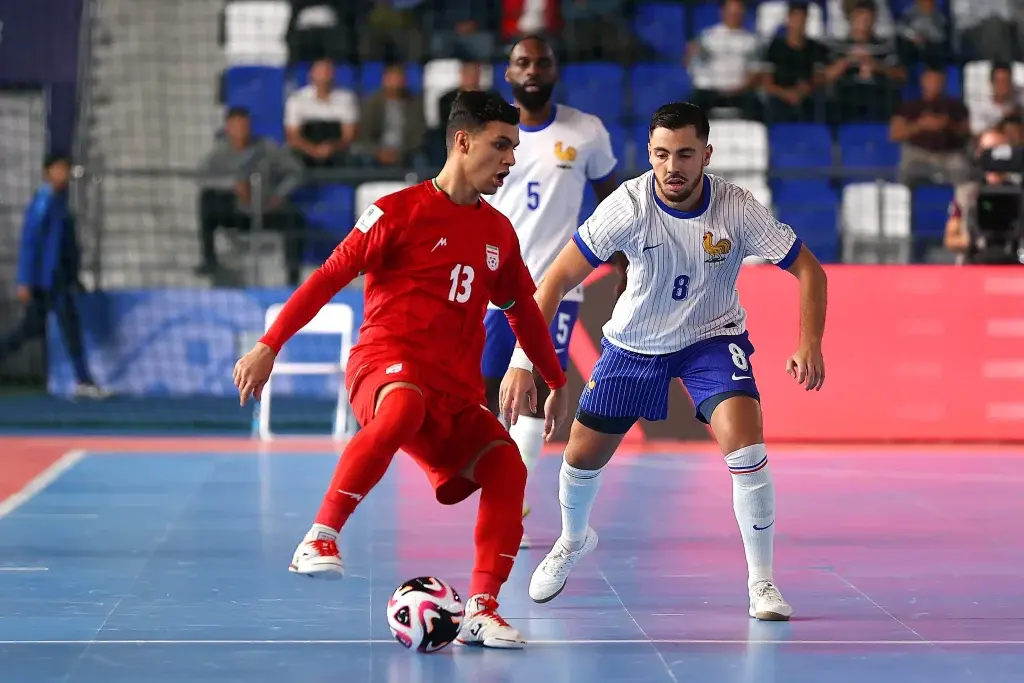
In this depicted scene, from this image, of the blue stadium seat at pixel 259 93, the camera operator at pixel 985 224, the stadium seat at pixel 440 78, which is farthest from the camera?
the blue stadium seat at pixel 259 93

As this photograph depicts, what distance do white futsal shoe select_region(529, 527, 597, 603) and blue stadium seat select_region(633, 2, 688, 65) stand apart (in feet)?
40.2

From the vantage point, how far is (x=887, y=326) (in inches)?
496

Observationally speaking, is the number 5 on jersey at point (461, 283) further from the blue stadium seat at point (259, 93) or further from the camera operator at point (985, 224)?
the blue stadium seat at point (259, 93)

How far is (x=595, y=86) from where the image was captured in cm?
1703

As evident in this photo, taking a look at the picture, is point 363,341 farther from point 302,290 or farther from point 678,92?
point 678,92

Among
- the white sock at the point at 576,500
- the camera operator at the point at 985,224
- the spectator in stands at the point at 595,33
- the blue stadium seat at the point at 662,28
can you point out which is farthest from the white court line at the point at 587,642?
the blue stadium seat at the point at 662,28

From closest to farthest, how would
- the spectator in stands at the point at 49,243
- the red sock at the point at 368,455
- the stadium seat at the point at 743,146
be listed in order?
the red sock at the point at 368,455 → the spectator in stands at the point at 49,243 → the stadium seat at the point at 743,146

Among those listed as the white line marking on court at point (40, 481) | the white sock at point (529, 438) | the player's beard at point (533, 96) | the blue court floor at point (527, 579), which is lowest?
the white line marking on court at point (40, 481)

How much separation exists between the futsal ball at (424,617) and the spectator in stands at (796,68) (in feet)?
39.3

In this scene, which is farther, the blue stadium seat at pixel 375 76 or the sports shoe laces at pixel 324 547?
the blue stadium seat at pixel 375 76

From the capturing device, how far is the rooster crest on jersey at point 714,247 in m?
6.07

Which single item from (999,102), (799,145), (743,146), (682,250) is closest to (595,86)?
(743,146)

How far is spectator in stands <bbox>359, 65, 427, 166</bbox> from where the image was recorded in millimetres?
15828

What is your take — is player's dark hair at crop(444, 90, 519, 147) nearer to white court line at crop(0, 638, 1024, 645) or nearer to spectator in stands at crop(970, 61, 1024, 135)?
white court line at crop(0, 638, 1024, 645)
